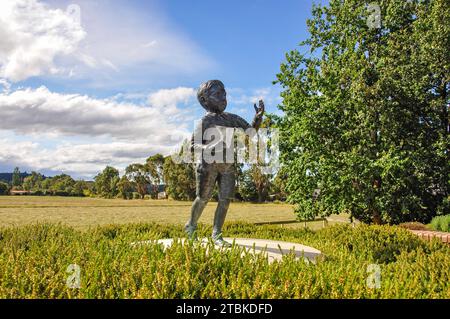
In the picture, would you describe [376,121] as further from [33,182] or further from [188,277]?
[33,182]

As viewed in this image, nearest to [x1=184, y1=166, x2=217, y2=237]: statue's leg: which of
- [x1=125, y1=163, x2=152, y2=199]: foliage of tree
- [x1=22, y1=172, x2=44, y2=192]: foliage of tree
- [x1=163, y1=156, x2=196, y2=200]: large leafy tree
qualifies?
[x1=163, y1=156, x2=196, y2=200]: large leafy tree

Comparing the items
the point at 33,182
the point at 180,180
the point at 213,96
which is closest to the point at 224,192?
the point at 213,96

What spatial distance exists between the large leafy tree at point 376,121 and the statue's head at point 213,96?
673cm

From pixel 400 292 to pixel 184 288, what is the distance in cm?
227

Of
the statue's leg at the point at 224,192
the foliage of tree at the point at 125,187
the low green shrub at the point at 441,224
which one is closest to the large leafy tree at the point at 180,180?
the foliage of tree at the point at 125,187

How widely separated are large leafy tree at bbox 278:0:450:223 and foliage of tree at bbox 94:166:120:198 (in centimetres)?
6768

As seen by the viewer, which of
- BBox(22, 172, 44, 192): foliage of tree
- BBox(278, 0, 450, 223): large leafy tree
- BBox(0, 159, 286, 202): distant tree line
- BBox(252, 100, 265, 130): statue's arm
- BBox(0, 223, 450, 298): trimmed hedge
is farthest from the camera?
BBox(22, 172, 44, 192): foliage of tree

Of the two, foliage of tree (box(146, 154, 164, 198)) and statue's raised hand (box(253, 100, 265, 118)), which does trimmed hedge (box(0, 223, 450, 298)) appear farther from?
foliage of tree (box(146, 154, 164, 198))

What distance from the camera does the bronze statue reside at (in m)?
6.67

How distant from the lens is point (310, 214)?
45.4 ft

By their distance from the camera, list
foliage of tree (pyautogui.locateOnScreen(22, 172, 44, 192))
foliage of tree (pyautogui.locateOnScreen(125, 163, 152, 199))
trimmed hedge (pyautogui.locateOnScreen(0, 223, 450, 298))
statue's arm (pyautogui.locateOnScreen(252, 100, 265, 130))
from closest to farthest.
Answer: trimmed hedge (pyautogui.locateOnScreen(0, 223, 450, 298))
statue's arm (pyautogui.locateOnScreen(252, 100, 265, 130))
foliage of tree (pyautogui.locateOnScreen(125, 163, 152, 199))
foliage of tree (pyautogui.locateOnScreen(22, 172, 44, 192))

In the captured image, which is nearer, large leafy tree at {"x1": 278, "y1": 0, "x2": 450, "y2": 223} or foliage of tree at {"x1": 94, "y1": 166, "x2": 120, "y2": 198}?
large leafy tree at {"x1": 278, "y1": 0, "x2": 450, "y2": 223}

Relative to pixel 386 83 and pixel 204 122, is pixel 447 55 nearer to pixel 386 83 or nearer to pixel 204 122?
pixel 386 83
